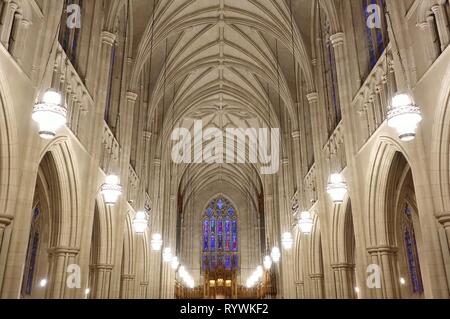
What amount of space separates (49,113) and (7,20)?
254 centimetres

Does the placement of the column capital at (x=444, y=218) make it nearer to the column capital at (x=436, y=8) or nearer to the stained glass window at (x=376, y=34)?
the column capital at (x=436, y=8)

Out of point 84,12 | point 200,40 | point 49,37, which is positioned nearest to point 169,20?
point 200,40

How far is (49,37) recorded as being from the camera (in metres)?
10.3

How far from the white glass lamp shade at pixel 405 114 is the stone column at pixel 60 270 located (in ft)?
31.5

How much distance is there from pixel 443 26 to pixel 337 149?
8.10 m

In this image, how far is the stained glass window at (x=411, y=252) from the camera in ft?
74.9

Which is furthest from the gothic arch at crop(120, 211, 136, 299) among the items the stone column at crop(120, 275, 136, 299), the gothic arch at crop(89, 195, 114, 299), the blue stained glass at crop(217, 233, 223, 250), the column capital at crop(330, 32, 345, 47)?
the blue stained glass at crop(217, 233, 223, 250)

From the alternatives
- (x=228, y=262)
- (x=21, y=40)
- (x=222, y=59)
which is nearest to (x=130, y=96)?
(x=222, y=59)

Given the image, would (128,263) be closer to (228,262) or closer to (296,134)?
(296,134)

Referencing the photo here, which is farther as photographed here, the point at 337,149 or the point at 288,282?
the point at 288,282

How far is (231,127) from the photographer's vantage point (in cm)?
3775

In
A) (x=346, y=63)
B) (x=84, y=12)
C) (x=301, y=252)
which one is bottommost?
(x=301, y=252)

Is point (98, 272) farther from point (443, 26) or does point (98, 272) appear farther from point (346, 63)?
point (443, 26)

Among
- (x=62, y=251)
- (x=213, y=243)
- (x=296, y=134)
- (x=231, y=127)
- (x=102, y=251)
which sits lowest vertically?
(x=62, y=251)
